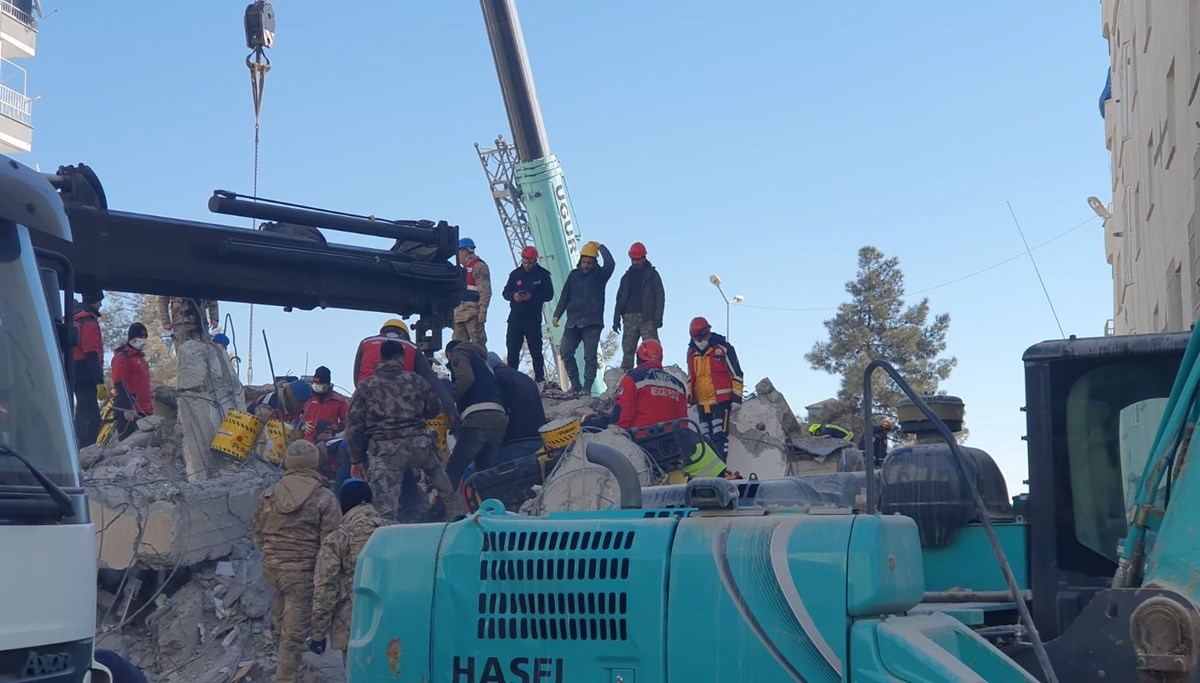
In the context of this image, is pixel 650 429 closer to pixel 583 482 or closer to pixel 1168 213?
pixel 583 482

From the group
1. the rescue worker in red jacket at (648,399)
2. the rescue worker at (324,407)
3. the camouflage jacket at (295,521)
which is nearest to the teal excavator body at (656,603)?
the camouflage jacket at (295,521)

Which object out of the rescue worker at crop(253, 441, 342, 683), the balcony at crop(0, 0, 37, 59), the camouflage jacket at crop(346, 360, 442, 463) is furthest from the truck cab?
the balcony at crop(0, 0, 37, 59)

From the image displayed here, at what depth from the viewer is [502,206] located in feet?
164

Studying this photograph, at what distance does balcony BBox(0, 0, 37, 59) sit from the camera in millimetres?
44781

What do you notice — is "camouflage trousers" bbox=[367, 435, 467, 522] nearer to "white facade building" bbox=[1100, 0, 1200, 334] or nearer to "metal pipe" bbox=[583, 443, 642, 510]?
"metal pipe" bbox=[583, 443, 642, 510]

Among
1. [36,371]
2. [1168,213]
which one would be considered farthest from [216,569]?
[1168,213]

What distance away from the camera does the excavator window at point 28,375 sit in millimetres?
4148

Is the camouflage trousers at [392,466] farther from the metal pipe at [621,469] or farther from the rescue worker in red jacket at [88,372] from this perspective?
the metal pipe at [621,469]

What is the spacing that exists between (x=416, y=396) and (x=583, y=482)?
168 centimetres

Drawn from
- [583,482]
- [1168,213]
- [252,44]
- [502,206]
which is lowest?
[583,482]

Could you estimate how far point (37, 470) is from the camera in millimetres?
4039

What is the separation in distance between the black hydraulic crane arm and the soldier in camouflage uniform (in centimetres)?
36

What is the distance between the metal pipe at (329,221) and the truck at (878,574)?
19.2 feet

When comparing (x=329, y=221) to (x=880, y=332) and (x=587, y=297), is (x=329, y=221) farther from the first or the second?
(x=880, y=332)
